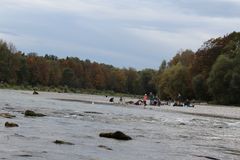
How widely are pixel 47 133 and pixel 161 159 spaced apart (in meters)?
9.11

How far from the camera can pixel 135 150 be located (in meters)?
26.0

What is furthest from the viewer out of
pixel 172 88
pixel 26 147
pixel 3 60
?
pixel 3 60

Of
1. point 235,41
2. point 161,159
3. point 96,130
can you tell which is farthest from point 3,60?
point 161,159

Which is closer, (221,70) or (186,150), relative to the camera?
(186,150)

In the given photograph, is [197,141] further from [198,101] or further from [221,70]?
[198,101]

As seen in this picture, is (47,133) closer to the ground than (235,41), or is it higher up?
closer to the ground

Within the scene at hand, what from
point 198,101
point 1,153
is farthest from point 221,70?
point 1,153

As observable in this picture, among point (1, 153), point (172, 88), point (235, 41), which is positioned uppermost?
point (235, 41)

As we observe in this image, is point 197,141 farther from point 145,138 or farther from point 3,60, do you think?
point 3,60

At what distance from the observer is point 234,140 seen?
35219 millimetres

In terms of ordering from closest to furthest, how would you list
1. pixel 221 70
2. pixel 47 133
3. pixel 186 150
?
pixel 186 150 < pixel 47 133 < pixel 221 70

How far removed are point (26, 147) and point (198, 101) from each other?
112 meters

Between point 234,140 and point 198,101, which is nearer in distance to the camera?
point 234,140

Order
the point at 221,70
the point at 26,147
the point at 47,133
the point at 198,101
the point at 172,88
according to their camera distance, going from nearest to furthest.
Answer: the point at 26,147, the point at 47,133, the point at 221,70, the point at 198,101, the point at 172,88
